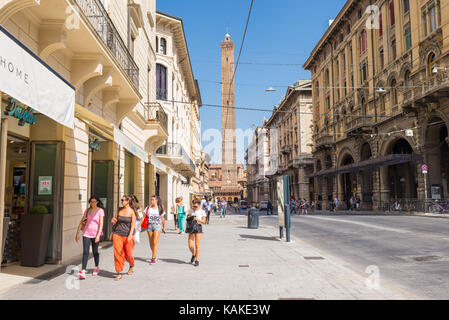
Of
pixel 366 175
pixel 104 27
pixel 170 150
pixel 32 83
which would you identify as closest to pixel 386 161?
pixel 366 175

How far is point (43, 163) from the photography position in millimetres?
8703

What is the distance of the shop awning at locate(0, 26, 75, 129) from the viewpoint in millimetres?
4969

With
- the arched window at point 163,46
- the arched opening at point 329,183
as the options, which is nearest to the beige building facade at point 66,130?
the arched window at point 163,46

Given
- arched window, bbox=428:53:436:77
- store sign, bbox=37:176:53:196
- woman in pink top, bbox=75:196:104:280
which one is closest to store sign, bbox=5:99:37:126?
store sign, bbox=37:176:53:196

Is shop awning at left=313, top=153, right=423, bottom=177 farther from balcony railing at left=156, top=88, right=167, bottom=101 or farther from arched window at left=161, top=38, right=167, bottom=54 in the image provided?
arched window at left=161, top=38, right=167, bottom=54

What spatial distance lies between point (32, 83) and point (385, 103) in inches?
1259

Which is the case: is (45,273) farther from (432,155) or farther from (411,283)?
(432,155)

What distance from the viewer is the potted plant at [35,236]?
317 inches

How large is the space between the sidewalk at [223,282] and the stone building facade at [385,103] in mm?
18584

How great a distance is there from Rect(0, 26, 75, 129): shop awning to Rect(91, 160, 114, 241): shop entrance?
17.9 feet

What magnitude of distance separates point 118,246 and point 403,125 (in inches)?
1094

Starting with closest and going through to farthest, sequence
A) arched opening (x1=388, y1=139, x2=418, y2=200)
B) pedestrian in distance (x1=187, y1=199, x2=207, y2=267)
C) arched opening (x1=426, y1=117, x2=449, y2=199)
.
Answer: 1. pedestrian in distance (x1=187, y1=199, x2=207, y2=267)
2. arched opening (x1=426, y1=117, x2=449, y2=199)
3. arched opening (x1=388, y1=139, x2=418, y2=200)

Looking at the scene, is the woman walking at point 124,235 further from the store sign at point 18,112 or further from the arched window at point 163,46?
the arched window at point 163,46
